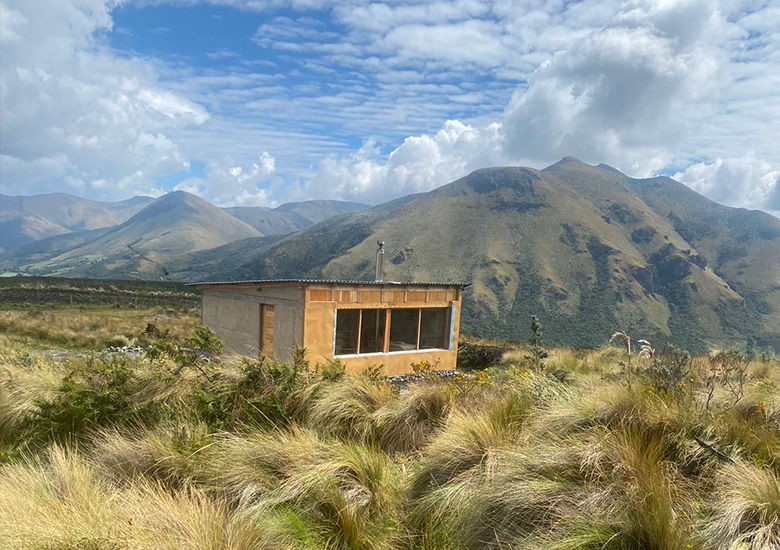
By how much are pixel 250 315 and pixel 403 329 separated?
473 centimetres

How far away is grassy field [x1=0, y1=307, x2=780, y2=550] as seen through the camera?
266 cm

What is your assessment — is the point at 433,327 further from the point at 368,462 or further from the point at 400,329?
the point at 368,462

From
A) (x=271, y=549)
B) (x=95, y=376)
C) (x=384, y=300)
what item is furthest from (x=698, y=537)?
(x=384, y=300)

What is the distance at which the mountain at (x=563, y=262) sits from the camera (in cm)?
9919

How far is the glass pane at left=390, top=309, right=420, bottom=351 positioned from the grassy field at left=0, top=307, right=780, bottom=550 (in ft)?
30.7

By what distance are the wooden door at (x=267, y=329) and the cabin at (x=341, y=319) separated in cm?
3

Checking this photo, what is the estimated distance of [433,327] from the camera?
52.1 ft

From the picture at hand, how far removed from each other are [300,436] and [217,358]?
96.2 inches

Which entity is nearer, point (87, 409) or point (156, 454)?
point (156, 454)

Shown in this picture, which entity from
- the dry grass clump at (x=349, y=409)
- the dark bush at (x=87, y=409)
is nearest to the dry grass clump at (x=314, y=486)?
the dry grass clump at (x=349, y=409)

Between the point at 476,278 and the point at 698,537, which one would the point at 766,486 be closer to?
the point at 698,537

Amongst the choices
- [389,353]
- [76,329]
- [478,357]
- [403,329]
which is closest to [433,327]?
[403,329]

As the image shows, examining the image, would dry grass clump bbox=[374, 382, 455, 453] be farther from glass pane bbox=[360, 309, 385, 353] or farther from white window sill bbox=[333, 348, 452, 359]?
glass pane bbox=[360, 309, 385, 353]

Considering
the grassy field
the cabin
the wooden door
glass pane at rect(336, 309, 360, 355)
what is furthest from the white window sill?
the grassy field
